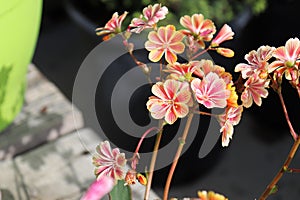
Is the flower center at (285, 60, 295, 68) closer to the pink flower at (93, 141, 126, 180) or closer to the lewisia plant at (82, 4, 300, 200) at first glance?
the lewisia plant at (82, 4, 300, 200)

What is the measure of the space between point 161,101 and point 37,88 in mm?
604

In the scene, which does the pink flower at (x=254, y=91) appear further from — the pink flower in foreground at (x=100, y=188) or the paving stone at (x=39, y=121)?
the paving stone at (x=39, y=121)

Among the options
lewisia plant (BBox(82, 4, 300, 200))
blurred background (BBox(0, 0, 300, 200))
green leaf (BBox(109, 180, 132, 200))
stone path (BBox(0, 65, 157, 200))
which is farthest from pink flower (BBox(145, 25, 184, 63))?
blurred background (BBox(0, 0, 300, 200))

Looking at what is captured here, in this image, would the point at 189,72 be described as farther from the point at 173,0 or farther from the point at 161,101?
the point at 173,0

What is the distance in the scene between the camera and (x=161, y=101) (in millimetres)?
502

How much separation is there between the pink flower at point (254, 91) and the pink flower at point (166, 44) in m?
0.07

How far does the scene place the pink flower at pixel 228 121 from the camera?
522 millimetres

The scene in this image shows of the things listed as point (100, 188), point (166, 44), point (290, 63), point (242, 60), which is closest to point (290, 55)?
point (290, 63)

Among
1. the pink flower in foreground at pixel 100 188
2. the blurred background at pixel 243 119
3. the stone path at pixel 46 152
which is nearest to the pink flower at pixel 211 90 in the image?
the pink flower in foreground at pixel 100 188

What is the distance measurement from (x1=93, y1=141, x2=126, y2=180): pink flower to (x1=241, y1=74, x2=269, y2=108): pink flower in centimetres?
13

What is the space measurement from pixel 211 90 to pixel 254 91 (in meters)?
0.05

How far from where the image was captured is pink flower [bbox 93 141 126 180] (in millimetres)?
542

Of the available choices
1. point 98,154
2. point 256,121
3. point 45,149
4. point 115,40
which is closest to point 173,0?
point 115,40

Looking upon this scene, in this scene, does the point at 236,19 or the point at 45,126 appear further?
the point at 236,19
